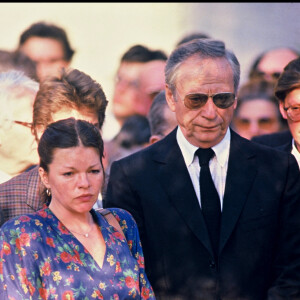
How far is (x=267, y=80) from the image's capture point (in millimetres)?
6711

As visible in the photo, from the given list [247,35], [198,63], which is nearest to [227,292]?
[198,63]

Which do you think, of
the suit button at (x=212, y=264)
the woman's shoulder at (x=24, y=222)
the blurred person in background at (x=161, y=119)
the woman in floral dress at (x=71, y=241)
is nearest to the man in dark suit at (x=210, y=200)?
the suit button at (x=212, y=264)

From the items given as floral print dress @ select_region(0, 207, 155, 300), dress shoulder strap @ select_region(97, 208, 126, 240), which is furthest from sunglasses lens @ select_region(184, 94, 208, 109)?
floral print dress @ select_region(0, 207, 155, 300)

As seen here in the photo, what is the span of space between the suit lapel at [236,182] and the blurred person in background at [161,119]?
1.08 metres

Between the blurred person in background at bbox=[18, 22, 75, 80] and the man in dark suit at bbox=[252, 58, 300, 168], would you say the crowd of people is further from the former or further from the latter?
the blurred person in background at bbox=[18, 22, 75, 80]

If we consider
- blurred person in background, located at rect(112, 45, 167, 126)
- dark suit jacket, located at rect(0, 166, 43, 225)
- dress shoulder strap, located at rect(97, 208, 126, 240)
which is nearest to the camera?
dress shoulder strap, located at rect(97, 208, 126, 240)

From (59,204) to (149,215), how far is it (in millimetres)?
544

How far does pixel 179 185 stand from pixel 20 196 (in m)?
0.89

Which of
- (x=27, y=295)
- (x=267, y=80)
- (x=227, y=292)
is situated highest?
(x=267, y=80)

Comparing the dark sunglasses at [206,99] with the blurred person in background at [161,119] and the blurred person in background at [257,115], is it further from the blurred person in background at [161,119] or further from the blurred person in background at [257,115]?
the blurred person in background at [257,115]

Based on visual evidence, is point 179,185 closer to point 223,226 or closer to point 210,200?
point 210,200

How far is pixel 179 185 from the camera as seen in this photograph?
3801 millimetres

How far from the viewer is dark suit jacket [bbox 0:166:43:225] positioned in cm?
404

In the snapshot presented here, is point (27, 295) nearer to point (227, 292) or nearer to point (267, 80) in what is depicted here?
point (227, 292)
